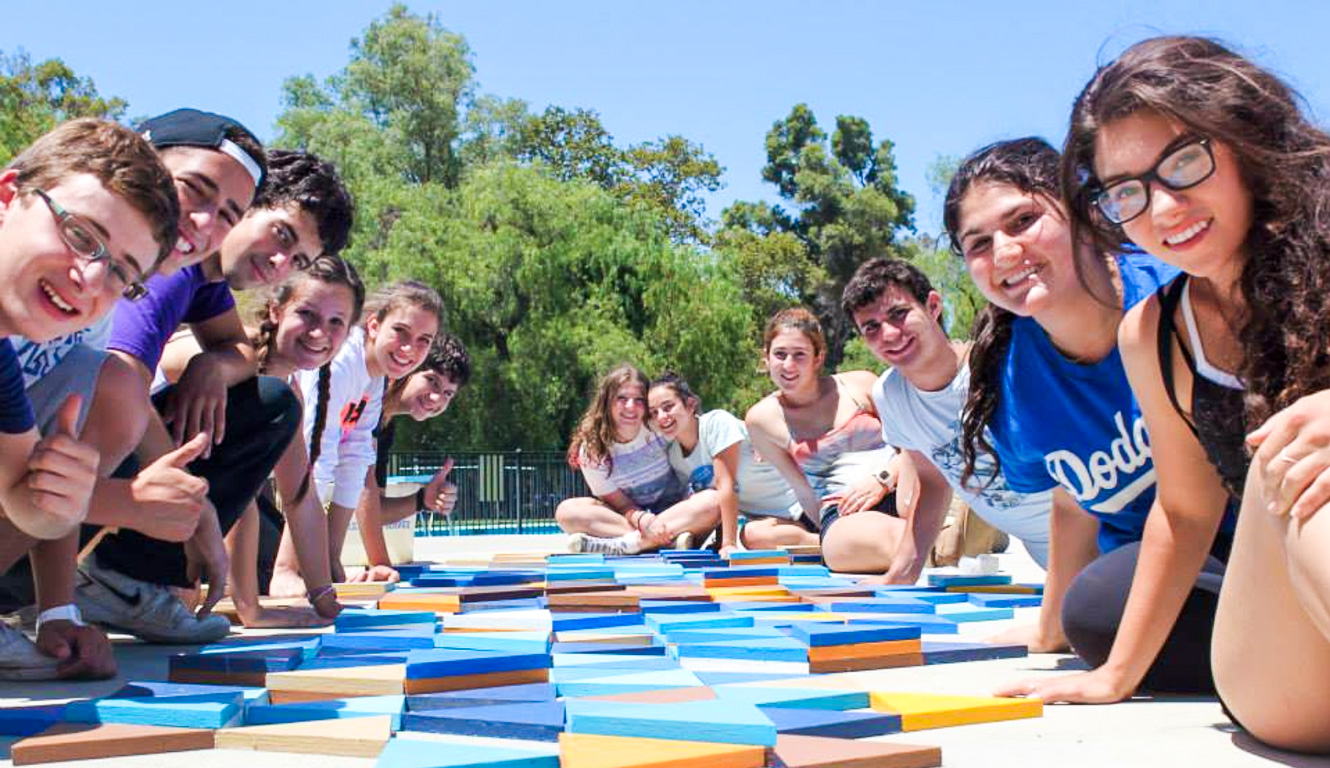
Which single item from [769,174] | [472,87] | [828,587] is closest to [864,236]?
[769,174]

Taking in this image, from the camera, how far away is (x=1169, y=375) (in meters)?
2.12

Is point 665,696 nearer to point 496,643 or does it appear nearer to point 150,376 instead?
point 496,643

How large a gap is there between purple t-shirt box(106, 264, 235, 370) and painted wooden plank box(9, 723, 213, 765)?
4.84 feet

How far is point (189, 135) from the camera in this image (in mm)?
3307

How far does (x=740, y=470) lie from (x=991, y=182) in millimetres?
4804

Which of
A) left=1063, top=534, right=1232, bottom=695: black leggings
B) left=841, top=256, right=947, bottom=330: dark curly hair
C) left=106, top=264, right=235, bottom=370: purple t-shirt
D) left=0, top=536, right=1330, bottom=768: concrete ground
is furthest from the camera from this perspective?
left=841, top=256, right=947, bottom=330: dark curly hair

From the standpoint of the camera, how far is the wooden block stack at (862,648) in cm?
285

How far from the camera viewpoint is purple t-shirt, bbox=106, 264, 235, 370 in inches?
132

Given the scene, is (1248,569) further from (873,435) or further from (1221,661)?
(873,435)

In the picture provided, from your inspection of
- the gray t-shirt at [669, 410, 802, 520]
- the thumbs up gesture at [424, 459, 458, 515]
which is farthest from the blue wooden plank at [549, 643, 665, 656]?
the gray t-shirt at [669, 410, 802, 520]

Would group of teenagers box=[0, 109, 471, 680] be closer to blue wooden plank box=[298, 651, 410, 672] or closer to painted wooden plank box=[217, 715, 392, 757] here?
blue wooden plank box=[298, 651, 410, 672]

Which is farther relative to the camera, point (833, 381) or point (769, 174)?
point (769, 174)

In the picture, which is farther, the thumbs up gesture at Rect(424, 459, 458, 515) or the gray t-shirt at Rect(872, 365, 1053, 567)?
the thumbs up gesture at Rect(424, 459, 458, 515)

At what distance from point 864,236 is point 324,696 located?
38969mm
